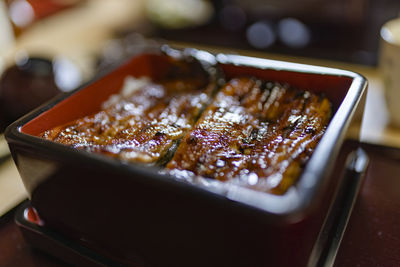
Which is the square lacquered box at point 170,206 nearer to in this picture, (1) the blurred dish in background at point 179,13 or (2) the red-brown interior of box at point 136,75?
(2) the red-brown interior of box at point 136,75

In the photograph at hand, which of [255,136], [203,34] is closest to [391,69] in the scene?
[255,136]

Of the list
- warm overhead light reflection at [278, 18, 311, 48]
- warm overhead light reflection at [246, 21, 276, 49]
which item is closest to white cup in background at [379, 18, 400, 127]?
warm overhead light reflection at [278, 18, 311, 48]

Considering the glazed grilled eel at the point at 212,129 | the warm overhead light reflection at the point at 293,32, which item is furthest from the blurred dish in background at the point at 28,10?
the glazed grilled eel at the point at 212,129

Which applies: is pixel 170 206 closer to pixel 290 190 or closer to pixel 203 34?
pixel 290 190

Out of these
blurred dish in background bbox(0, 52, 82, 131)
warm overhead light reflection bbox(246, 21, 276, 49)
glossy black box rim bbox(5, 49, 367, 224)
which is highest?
warm overhead light reflection bbox(246, 21, 276, 49)

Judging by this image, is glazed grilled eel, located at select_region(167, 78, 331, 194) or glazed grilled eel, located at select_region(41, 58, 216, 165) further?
glazed grilled eel, located at select_region(41, 58, 216, 165)

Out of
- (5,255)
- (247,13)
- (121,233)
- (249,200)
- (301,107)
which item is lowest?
(5,255)

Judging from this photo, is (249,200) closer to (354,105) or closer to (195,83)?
(354,105)

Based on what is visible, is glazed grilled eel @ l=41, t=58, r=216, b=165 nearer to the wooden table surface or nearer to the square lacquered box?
the square lacquered box

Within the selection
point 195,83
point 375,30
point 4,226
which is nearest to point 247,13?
point 375,30
